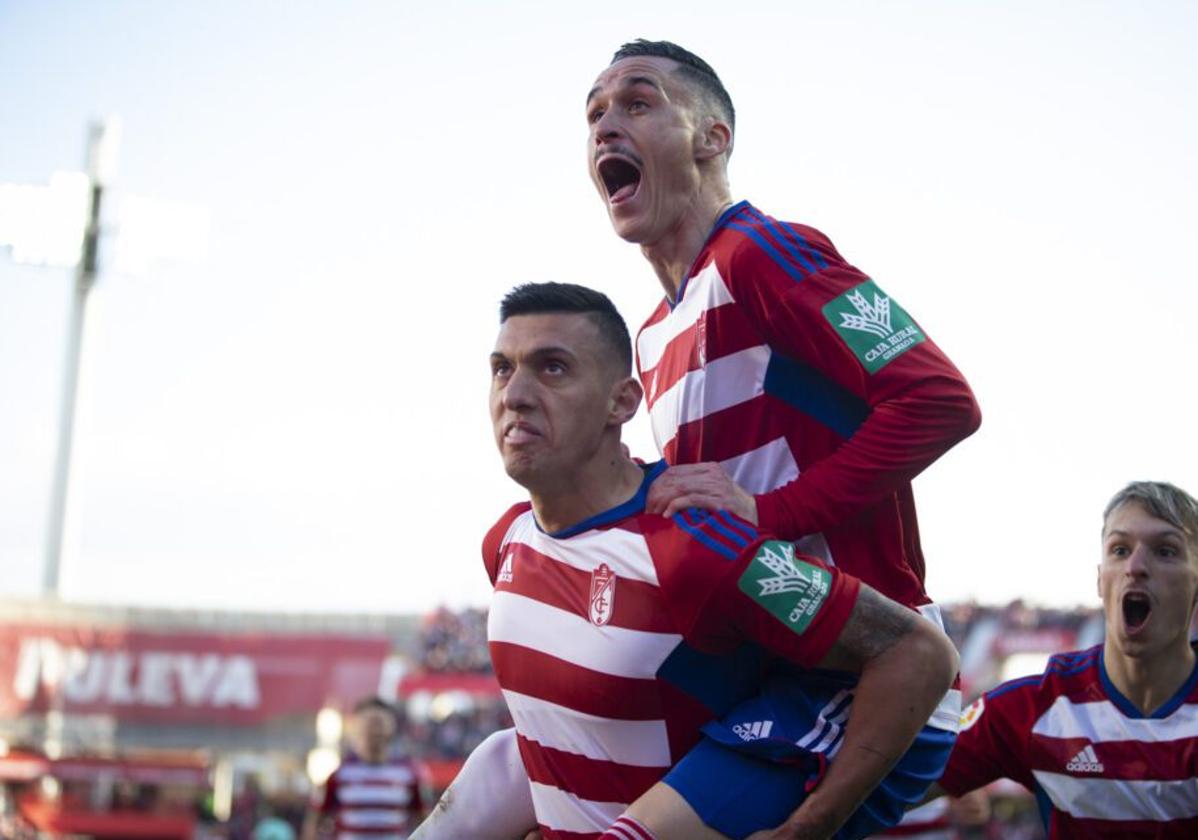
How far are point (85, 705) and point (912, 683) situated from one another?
→ 28096 millimetres

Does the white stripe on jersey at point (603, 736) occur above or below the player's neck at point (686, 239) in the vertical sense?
below

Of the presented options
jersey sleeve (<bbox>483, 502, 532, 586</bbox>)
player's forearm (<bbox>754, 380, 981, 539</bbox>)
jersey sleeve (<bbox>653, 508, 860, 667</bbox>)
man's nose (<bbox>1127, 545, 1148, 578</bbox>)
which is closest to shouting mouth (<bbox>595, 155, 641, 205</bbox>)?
jersey sleeve (<bbox>483, 502, 532, 586</bbox>)

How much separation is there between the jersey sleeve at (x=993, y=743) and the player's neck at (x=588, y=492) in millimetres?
2122

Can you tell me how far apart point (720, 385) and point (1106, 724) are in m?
2.27

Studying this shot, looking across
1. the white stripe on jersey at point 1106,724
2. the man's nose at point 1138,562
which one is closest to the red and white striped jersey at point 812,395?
the man's nose at point 1138,562

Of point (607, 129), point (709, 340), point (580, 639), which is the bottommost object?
point (580, 639)

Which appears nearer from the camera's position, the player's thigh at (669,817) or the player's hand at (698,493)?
the player's thigh at (669,817)

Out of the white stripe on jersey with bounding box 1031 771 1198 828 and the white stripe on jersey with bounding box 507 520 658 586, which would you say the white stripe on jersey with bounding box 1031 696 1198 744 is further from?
the white stripe on jersey with bounding box 507 520 658 586

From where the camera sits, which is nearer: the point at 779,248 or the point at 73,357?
the point at 779,248

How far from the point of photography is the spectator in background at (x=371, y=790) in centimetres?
1162

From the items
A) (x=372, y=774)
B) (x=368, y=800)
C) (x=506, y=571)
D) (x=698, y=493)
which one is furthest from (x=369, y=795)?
→ (x=698, y=493)

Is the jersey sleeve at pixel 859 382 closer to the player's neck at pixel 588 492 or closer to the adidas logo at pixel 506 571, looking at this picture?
the player's neck at pixel 588 492

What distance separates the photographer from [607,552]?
3791mm

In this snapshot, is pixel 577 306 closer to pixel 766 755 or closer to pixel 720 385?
pixel 720 385
